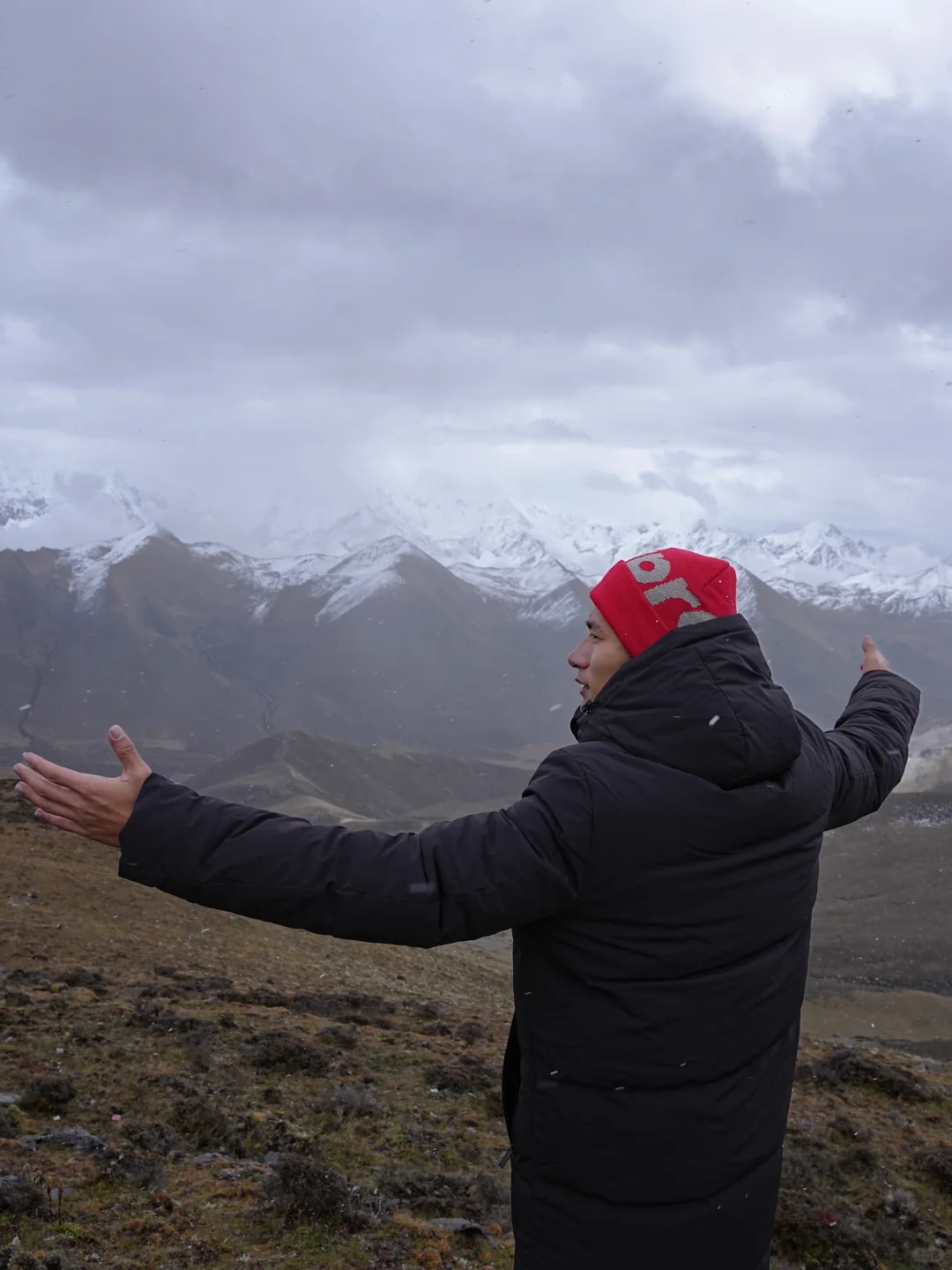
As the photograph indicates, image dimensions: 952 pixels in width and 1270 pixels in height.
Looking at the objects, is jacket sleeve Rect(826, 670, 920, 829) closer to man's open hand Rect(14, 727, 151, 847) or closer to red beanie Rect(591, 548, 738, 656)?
red beanie Rect(591, 548, 738, 656)

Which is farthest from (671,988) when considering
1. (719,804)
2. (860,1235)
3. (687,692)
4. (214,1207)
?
(860,1235)

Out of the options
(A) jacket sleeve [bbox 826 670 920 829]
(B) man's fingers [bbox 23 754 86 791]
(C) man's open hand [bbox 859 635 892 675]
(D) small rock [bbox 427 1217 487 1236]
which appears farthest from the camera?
(D) small rock [bbox 427 1217 487 1236]

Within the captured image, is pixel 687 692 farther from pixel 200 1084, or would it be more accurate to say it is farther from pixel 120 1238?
pixel 200 1084

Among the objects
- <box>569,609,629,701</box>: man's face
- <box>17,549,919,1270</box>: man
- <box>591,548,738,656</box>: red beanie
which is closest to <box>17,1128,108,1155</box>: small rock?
<box>17,549,919,1270</box>: man

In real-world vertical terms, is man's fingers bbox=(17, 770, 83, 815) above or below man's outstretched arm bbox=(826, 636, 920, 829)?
below

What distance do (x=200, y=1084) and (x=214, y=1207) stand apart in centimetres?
282

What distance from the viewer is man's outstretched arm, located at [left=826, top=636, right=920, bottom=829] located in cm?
291

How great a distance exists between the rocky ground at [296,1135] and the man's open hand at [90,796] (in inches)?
128

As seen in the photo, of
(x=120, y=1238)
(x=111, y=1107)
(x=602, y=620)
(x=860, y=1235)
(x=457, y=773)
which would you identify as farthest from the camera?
(x=457, y=773)

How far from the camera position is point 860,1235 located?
6008 mm

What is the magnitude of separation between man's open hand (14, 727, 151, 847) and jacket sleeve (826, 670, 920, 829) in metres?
2.01

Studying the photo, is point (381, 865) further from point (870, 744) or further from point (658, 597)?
point (870, 744)

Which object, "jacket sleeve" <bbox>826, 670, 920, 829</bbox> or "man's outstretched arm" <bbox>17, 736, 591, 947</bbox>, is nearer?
"man's outstretched arm" <bbox>17, 736, 591, 947</bbox>

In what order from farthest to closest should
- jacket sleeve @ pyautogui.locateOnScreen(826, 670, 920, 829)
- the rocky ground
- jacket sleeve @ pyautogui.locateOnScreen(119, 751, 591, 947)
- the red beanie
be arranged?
the rocky ground < jacket sleeve @ pyautogui.locateOnScreen(826, 670, 920, 829) < the red beanie < jacket sleeve @ pyautogui.locateOnScreen(119, 751, 591, 947)
